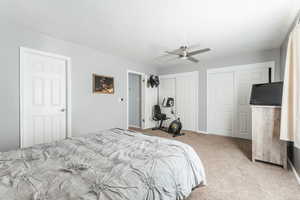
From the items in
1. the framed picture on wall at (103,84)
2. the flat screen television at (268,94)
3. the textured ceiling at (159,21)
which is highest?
the textured ceiling at (159,21)

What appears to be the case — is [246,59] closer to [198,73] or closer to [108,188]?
[198,73]

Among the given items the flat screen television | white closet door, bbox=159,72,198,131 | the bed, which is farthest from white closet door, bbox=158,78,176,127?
the bed

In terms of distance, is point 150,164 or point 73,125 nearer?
point 150,164

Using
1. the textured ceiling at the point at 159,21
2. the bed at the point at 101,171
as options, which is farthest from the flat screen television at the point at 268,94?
the bed at the point at 101,171

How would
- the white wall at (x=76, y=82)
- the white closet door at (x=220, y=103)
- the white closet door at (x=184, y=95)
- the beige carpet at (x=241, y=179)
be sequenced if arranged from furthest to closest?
→ the white closet door at (x=184, y=95) → the white closet door at (x=220, y=103) → the white wall at (x=76, y=82) → the beige carpet at (x=241, y=179)

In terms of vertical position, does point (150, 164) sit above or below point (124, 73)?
below

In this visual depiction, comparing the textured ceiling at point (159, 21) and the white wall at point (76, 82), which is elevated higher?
the textured ceiling at point (159, 21)

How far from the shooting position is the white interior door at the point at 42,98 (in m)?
2.66

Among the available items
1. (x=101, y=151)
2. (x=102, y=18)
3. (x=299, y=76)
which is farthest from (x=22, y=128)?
(x=299, y=76)

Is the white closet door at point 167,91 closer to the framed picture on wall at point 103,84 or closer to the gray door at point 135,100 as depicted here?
the gray door at point 135,100

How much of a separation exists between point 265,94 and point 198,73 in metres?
2.42

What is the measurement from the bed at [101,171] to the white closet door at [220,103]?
10.5ft

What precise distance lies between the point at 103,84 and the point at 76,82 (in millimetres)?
696

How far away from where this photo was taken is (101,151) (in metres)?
1.48
